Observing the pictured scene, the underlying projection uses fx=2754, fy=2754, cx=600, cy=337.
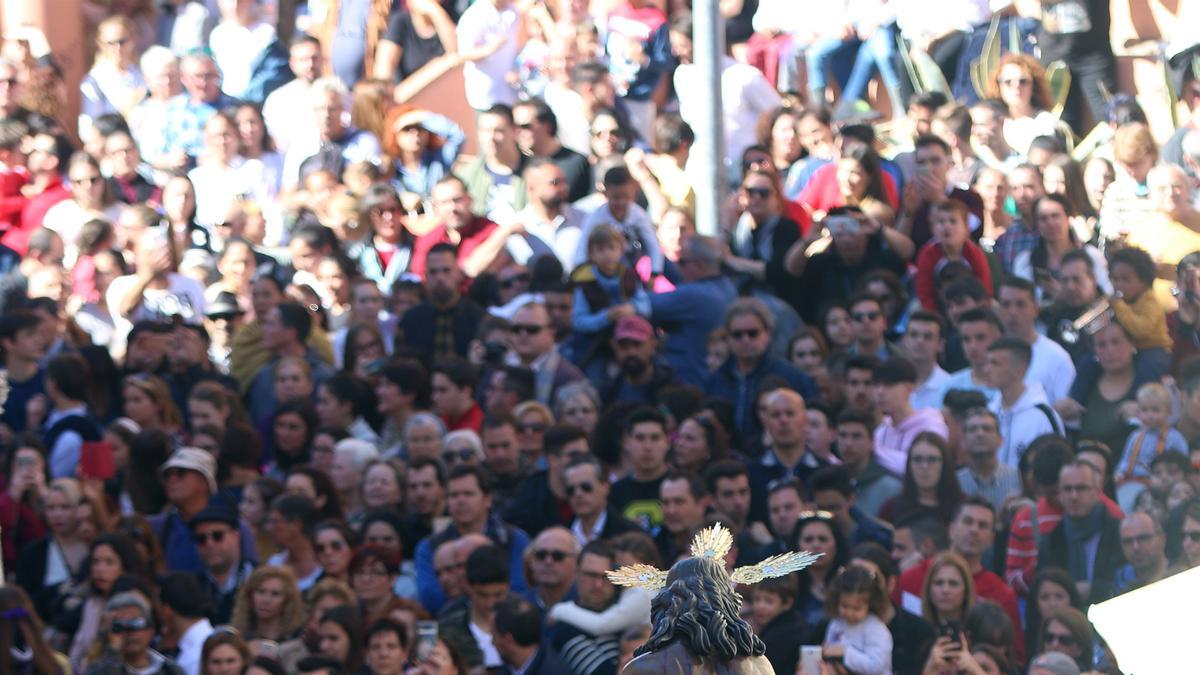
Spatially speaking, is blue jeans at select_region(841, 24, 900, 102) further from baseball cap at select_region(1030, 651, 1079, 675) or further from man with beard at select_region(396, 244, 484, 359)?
baseball cap at select_region(1030, 651, 1079, 675)

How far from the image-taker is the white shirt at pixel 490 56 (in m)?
17.3

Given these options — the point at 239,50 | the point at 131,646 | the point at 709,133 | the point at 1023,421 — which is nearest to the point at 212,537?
the point at 131,646

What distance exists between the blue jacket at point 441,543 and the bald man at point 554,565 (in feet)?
0.89

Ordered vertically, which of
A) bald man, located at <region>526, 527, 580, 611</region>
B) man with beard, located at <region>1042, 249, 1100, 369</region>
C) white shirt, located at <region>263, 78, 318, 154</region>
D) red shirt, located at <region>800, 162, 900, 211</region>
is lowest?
bald man, located at <region>526, 527, 580, 611</region>

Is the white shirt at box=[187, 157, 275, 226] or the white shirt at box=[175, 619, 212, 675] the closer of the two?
the white shirt at box=[175, 619, 212, 675]

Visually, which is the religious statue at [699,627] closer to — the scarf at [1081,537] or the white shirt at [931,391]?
the scarf at [1081,537]

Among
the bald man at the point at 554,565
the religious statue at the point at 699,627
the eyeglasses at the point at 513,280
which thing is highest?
the religious statue at the point at 699,627

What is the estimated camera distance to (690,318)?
13.5m

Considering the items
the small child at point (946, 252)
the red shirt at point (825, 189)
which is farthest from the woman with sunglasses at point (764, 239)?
the small child at point (946, 252)

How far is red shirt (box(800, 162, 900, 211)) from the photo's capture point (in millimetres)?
14406

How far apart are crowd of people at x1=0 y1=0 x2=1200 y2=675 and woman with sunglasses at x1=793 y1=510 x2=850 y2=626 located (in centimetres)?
2

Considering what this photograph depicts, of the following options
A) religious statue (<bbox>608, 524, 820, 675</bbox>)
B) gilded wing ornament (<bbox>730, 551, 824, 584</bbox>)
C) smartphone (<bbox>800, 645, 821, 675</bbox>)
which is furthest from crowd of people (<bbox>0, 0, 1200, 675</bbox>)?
religious statue (<bbox>608, 524, 820, 675</bbox>)

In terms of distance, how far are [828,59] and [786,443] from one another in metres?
5.40

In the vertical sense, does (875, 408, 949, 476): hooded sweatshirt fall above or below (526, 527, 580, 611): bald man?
above
